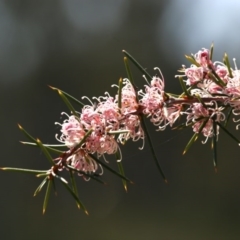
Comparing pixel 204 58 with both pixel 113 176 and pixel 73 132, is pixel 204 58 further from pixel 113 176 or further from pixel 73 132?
pixel 113 176

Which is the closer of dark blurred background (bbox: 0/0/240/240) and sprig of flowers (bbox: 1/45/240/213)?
sprig of flowers (bbox: 1/45/240/213)

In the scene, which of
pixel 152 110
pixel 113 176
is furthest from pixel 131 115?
pixel 113 176

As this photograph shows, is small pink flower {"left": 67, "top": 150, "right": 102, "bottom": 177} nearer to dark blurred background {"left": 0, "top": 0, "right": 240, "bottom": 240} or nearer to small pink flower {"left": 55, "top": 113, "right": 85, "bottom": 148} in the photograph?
Result: small pink flower {"left": 55, "top": 113, "right": 85, "bottom": 148}

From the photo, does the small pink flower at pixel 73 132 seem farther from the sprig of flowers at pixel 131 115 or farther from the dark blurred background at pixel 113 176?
the dark blurred background at pixel 113 176

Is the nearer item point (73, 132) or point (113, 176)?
point (73, 132)

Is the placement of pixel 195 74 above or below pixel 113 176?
above

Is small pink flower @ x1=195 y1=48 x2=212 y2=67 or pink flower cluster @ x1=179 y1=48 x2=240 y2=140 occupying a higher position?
small pink flower @ x1=195 y1=48 x2=212 y2=67

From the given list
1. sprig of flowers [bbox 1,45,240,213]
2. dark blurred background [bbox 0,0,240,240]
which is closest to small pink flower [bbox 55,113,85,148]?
sprig of flowers [bbox 1,45,240,213]

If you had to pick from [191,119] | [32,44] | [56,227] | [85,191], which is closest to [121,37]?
[32,44]

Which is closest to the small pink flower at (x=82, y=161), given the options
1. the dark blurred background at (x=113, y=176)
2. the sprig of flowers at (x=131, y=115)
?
the sprig of flowers at (x=131, y=115)

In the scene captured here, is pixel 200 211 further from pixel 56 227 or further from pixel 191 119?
pixel 191 119
